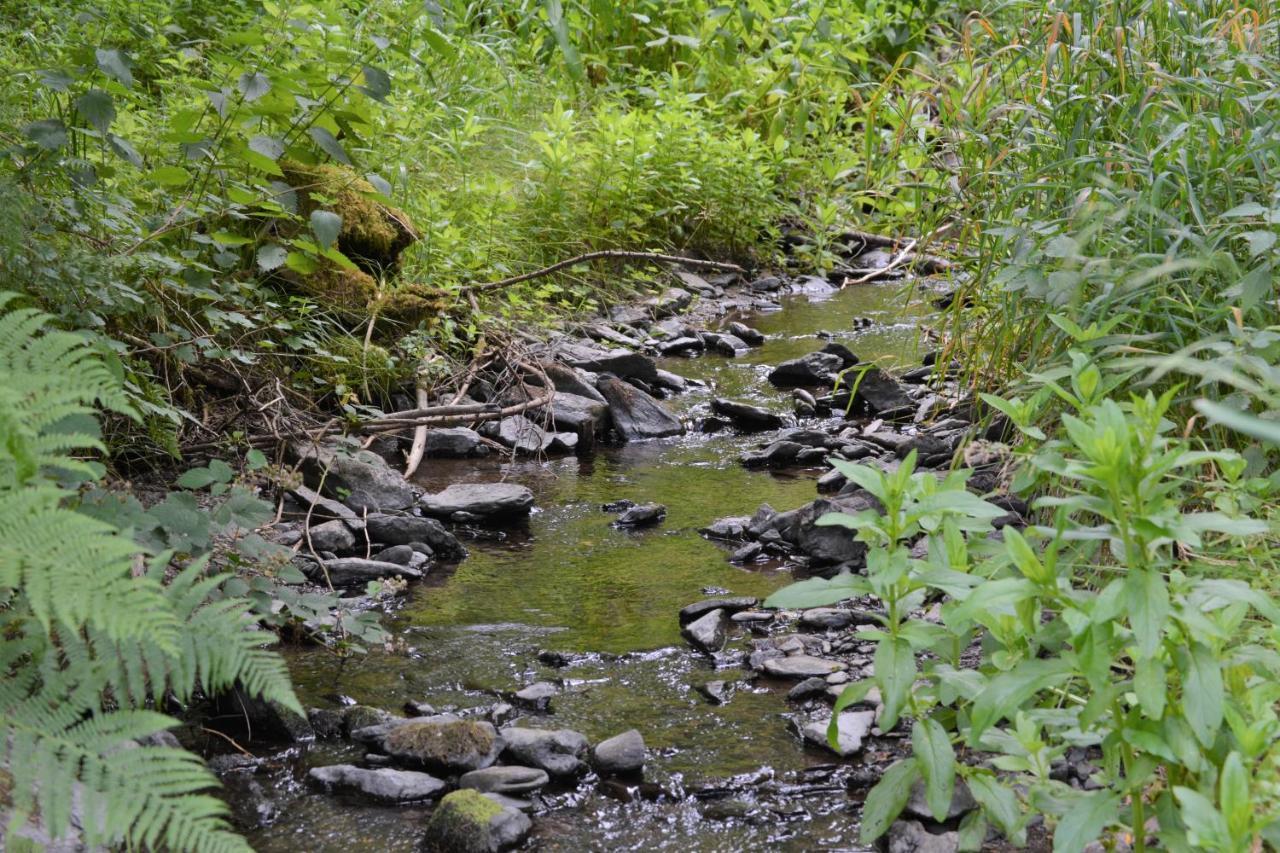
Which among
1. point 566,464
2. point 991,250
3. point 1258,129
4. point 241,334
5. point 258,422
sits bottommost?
point 566,464

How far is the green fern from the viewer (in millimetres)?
1447

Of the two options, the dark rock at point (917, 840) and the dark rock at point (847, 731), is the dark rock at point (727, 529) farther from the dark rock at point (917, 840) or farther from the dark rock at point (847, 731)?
the dark rock at point (917, 840)

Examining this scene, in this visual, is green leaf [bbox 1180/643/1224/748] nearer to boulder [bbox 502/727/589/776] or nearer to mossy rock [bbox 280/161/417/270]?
boulder [bbox 502/727/589/776]

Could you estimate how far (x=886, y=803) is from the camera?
1941 millimetres

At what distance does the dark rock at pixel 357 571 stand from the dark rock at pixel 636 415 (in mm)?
1749

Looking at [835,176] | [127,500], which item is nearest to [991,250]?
[127,500]

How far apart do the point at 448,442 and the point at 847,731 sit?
2530 millimetres

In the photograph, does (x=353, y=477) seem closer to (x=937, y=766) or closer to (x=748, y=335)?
(x=937, y=766)

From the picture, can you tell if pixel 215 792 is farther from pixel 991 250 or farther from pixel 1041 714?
pixel 991 250

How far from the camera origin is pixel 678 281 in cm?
761

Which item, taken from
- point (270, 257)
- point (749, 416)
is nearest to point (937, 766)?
point (270, 257)

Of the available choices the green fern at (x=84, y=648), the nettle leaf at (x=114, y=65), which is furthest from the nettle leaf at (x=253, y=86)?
the green fern at (x=84, y=648)

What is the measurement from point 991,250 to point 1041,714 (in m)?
1.91

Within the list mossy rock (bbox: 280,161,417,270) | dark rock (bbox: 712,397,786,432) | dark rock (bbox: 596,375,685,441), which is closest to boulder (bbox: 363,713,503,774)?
mossy rock (bbox: 280,161,417,270)
